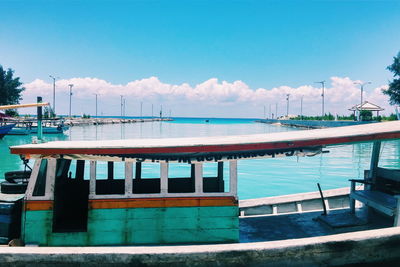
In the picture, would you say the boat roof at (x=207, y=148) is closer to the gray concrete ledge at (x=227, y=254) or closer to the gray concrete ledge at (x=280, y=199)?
the gray concrete ledge at (x=227, y=254)

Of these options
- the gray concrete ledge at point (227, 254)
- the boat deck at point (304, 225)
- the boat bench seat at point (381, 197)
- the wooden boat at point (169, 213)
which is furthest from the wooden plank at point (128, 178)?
the boat bench seat at point (381, 197)

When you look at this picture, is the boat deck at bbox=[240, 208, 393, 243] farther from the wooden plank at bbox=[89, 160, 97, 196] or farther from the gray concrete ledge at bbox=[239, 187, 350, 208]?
the wooden plank at bbox=[89, 160, 97, 196]

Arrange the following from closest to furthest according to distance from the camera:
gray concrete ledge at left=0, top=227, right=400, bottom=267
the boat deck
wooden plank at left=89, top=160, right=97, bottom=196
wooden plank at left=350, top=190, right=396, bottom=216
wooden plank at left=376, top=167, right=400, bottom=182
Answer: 1. gray concrete ledge at left=0, top=227, right=400, bottom=267
2. wooden plank at left=89, top=160, right=97, bottom=196
3. wooden plank at left=350, top=190, right=396, bottom=216
4. the boat deck
5. wooden plank at left=376, top=167, right=400, bottom=182

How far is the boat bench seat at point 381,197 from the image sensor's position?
19.9 ft

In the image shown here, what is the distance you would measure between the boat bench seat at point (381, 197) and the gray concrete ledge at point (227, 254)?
2.63 feet

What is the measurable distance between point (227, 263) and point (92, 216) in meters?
2.47

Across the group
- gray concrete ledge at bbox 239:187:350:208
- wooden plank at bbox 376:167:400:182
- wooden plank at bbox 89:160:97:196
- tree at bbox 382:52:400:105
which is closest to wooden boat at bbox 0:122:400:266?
wooden plank at bbox 89:160:97:196

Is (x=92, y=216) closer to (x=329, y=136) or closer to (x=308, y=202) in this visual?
Answer: (x=329, y=136)

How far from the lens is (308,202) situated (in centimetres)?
915

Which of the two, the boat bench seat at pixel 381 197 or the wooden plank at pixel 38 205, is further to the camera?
the boat bench seat at pixel 381 197

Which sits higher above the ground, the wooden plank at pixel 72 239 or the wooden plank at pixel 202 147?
the wooden plank at pixel 202 147

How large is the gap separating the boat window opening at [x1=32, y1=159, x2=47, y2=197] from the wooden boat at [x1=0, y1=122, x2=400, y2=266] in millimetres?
17

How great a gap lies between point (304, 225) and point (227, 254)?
2.88 meters

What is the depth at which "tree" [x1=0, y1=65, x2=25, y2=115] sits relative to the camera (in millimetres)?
76000
